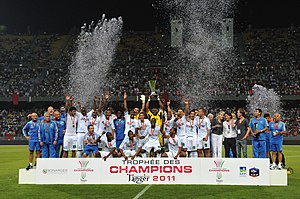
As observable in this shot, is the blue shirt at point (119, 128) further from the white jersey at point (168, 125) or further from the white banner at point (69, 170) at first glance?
the white banner at point (69, 170)

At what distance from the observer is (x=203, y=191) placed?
38.6 ft

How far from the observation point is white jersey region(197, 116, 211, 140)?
1533 centimetres

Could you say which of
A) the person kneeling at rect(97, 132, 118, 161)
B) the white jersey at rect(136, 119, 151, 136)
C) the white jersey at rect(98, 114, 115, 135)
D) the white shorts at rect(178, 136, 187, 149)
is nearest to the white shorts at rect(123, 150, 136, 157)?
the person kneeling at rect(97, 132, 118, 161)

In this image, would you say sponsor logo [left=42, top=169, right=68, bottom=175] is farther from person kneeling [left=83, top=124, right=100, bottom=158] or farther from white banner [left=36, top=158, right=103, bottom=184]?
person kneeling [left=83, top=124, right=100, bottom=158]

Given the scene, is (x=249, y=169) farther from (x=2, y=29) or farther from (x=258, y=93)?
(x=2, y=29)

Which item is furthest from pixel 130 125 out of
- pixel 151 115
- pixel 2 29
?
pixel 2 29

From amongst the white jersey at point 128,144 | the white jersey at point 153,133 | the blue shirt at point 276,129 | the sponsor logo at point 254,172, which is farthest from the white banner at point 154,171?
the blue shirt at point 276,129

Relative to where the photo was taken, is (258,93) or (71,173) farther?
(258,93)

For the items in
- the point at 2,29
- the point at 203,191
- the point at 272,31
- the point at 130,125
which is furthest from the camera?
the point at 2,29

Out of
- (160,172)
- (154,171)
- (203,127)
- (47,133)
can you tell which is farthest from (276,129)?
(47,133)

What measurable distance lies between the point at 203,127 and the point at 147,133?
2.01 metres

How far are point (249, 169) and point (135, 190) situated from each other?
10.8 feet

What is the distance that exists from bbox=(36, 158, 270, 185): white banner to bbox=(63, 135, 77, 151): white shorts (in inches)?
69.9

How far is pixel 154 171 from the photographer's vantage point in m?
13.0
